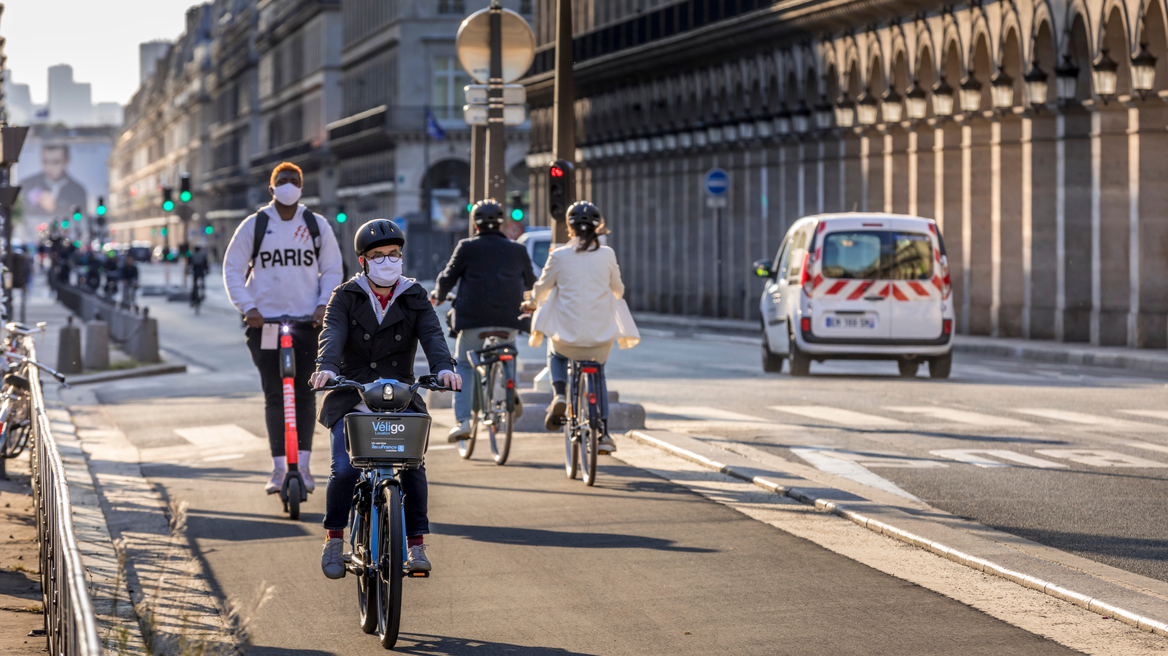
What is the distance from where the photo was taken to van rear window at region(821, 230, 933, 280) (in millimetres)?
21391

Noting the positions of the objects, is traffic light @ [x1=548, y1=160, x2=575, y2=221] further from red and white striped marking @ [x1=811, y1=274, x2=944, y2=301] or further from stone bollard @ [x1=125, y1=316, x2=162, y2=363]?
stone bollard @ [x1=125, y1=316, x2=162, y2=363]

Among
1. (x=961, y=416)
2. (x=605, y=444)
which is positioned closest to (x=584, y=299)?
(x=605, y=444)

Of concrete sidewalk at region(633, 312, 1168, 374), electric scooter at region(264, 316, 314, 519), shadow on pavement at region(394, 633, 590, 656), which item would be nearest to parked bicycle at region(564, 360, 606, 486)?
electric scooter at region(264, 316, 314, 519)

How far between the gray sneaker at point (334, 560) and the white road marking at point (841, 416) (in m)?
8.21

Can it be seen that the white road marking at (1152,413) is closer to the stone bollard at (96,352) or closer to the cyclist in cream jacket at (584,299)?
the cyclist in cream jacket at (584,299)

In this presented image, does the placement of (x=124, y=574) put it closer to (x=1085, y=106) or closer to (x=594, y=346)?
(x=594, y=346)

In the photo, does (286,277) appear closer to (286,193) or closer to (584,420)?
(286,193)

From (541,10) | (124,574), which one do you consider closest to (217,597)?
(124,574)

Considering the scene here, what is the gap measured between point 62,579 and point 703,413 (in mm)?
11434

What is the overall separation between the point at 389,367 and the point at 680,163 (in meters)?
47.3

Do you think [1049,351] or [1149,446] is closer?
[1149,446]

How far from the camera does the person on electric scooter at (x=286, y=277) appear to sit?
10.7 meters

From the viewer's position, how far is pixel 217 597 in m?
8.24

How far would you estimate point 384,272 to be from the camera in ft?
24.7
